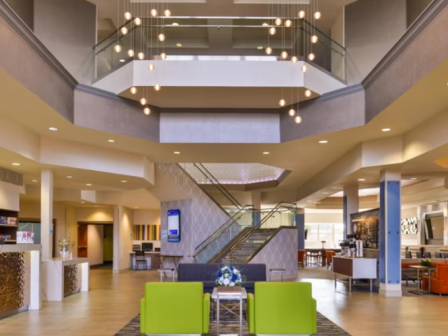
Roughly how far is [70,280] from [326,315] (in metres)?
6.64

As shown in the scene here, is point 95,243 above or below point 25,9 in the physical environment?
below

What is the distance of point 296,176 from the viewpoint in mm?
18047

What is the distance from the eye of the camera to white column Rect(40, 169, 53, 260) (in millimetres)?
11641

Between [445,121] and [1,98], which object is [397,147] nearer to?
[445,121]

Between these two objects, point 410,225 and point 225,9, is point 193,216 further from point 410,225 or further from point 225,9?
point 410,225

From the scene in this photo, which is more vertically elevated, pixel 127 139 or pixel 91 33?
pixel 91 33

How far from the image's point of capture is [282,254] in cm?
1636

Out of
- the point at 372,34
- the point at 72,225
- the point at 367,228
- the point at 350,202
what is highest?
the point at 372,34

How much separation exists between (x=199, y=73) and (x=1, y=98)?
3954 mm

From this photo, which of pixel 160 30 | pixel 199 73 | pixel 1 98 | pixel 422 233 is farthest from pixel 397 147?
pixel 422 233

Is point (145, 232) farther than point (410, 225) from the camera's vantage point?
Yes

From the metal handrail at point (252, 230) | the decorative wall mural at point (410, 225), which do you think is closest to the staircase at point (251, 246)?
the metal handrail at point (252, 230)

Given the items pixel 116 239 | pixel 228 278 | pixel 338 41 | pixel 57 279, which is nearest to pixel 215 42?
pixel 338 41

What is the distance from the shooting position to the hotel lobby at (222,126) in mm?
7227
